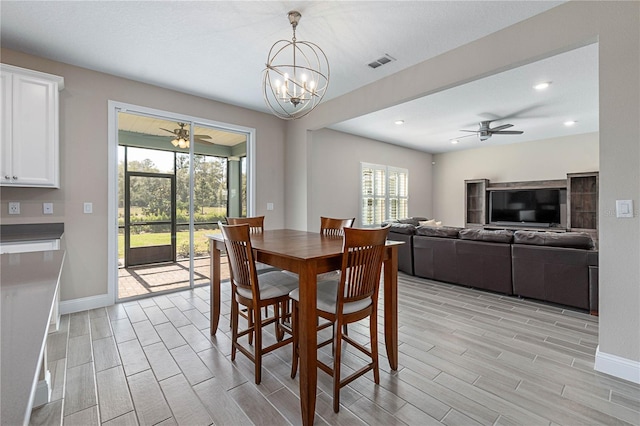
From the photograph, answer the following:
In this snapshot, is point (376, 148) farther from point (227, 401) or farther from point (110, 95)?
point (227, 401)

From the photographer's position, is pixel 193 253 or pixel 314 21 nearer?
→ pixel 314 21

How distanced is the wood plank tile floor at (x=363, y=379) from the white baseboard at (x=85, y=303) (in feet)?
0.62

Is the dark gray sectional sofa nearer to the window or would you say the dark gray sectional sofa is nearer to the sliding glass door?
the window

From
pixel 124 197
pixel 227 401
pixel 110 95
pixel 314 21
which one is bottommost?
pixel 227 401

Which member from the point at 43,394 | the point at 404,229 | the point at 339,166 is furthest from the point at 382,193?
the point at 43,394

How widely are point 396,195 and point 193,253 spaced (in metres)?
4.91

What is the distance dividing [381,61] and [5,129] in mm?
3637

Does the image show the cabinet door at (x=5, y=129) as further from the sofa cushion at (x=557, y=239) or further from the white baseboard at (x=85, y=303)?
the sofa cushion at (x=557, y=239)

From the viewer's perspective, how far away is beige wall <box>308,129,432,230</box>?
5598mm

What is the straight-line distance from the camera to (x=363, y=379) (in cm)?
205

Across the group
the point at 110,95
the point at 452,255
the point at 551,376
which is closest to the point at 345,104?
the point at 452,255

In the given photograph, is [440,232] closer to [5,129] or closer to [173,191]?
[173,191]

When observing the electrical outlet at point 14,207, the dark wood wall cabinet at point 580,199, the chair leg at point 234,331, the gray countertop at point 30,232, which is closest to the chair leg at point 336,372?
the chair leg at point 234,331

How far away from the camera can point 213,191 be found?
14.6ft
